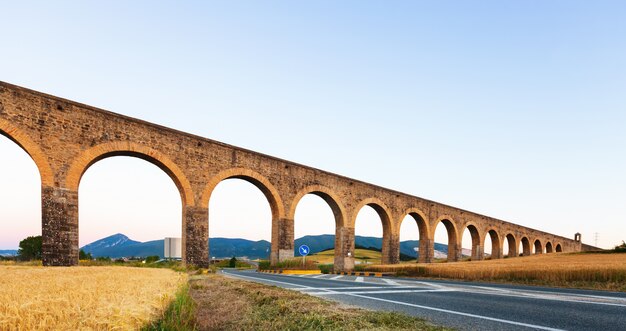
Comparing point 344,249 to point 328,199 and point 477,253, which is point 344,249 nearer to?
point 328,199

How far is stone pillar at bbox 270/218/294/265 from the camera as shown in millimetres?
24641

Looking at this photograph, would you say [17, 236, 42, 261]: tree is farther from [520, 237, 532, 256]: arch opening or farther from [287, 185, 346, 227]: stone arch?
[520, 237, 532, 256]: arch opening

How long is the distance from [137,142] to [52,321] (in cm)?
1758

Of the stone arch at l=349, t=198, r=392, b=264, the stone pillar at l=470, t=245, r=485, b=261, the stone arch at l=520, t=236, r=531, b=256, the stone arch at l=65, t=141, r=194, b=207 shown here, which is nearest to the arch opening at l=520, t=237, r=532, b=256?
the stone arch at l=520, t=236, r=531, b=256

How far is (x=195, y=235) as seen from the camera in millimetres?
20172

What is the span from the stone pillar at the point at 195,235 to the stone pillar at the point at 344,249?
11.8 meters

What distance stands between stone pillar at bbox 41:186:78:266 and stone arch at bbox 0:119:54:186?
0.46 metres

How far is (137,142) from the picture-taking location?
1830 centimetres

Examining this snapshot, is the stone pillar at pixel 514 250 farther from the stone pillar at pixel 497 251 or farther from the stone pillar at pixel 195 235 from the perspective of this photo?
the stone pillar at pixel 195 235

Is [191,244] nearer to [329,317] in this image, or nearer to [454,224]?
[329,317]

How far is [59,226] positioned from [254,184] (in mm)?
11592

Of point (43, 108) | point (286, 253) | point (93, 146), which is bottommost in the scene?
point (286, 253)

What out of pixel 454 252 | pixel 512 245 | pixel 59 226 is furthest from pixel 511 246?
pixel 59 226

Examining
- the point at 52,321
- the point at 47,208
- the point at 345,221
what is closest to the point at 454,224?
the point at 345,221
